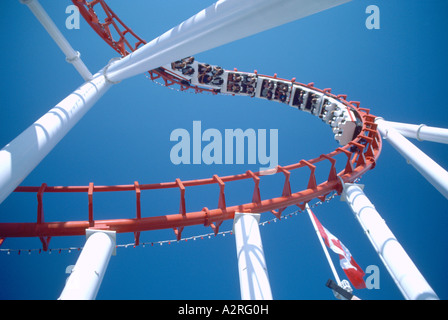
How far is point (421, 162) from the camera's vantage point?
7.26 metres

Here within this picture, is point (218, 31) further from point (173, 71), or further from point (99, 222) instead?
point (173, 71)

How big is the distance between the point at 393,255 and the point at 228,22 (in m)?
5.41

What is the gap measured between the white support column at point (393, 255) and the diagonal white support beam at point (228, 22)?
4970 mm

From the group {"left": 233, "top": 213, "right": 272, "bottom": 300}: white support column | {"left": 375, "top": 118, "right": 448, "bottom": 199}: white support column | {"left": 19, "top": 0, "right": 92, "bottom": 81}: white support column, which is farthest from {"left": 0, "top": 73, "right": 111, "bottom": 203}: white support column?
{"left": 375, "top": 118, "right": 448, "bottom": 199}: white support column

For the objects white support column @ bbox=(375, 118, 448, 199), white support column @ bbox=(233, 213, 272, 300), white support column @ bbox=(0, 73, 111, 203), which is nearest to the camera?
white support column @ bbox=(0, 73, 111, 203)

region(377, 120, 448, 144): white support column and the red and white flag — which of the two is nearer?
the red and white flag

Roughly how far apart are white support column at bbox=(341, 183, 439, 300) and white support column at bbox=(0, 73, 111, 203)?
672 centimetres

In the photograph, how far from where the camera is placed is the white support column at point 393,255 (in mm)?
4762

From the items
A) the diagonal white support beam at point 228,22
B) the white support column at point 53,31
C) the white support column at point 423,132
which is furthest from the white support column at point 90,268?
the white support column at point 423,132

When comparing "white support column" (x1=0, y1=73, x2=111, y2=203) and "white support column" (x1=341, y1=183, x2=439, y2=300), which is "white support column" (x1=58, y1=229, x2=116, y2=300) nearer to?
"white support column" (x1=0, y1=73, x2=111, y2=203)

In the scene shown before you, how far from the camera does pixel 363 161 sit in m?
9.09

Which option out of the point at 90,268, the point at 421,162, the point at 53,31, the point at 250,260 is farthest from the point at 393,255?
the point at 53,31

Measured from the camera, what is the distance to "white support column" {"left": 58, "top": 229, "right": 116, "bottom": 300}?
3.98 metres

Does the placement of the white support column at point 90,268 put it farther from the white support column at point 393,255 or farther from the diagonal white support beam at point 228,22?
the white support column at point 393,255
